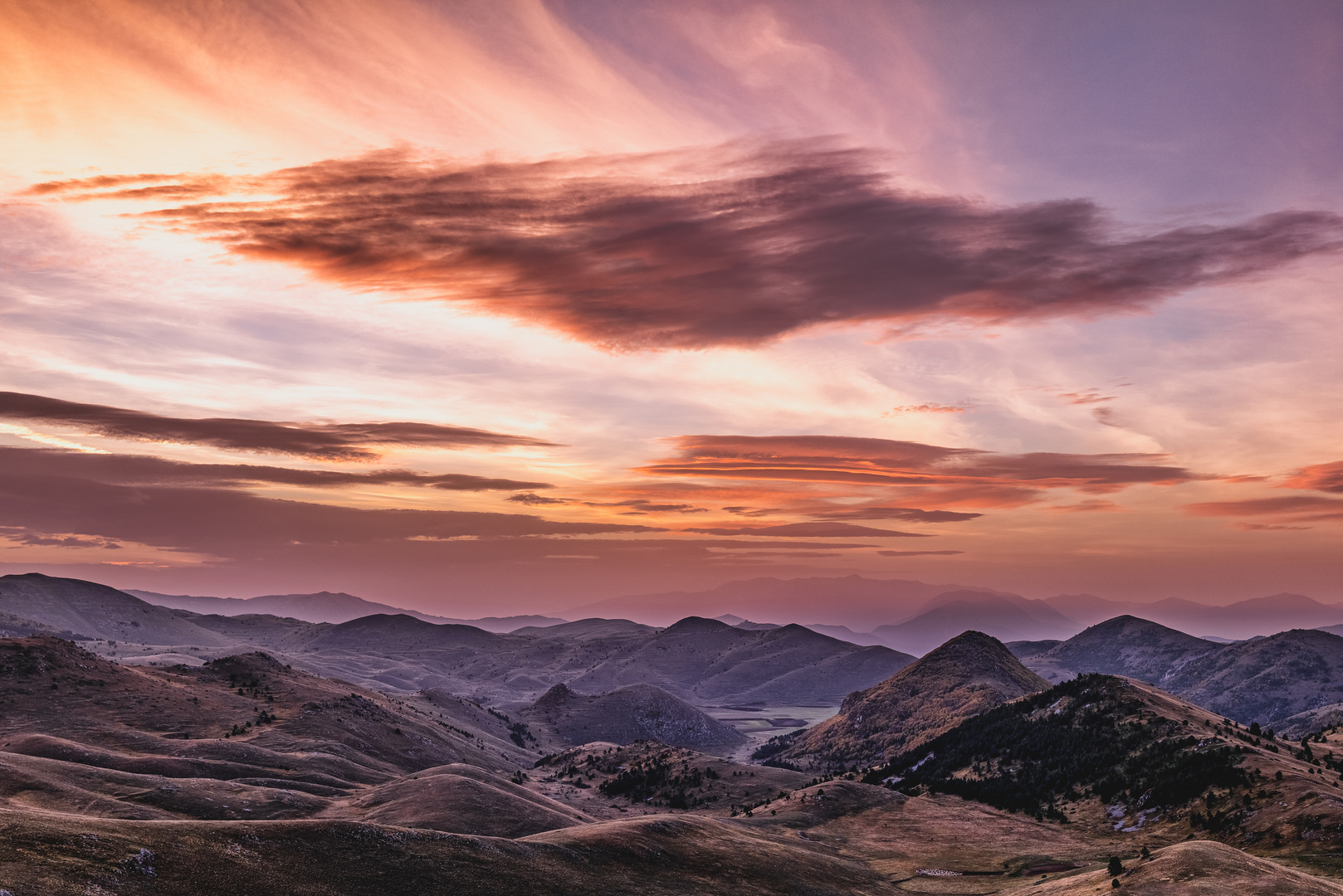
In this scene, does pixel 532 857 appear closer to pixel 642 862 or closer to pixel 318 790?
pixel 642 862

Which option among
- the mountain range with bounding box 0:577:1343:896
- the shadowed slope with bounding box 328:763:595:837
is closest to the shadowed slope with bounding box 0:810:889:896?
the mountain range with bounding box 0:577:1343:896

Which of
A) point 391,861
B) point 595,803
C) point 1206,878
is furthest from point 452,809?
point 1206,878

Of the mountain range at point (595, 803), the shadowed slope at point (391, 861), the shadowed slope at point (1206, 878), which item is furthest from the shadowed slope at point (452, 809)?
the shadowed slope at point (1206, 878)

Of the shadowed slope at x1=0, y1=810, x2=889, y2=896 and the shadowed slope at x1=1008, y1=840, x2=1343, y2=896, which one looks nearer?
the shadowed slope at x1=0, y1=810, x2=889, y2=896

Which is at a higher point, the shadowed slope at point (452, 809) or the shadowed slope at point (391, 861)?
the shadowed slope at point (391, 861)

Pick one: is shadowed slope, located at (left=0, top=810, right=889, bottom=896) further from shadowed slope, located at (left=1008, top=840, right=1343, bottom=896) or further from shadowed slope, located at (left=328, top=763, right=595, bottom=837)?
shadowed slope, located at (left=1008, top=840, right=1343, bottom=896)

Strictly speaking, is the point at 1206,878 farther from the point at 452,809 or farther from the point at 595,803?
the point at 595,803

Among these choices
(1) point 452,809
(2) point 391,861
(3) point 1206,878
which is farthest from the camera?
(1) point 452,809

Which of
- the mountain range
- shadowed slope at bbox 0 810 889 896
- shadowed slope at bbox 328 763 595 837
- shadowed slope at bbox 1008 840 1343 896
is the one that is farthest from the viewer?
shadowed slope at bbox 328 763 595 837

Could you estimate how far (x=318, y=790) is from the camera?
9612cm

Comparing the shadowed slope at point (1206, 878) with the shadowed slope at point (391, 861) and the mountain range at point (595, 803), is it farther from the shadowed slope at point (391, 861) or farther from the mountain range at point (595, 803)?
the shadowed slope at point (391, 861)

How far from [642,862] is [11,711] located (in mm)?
109824

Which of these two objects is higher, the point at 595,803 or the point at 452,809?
the point at 452,809

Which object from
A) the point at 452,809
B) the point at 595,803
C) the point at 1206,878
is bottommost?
the point at 595,803
